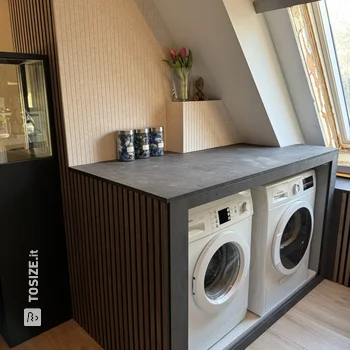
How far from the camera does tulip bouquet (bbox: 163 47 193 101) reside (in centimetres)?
226

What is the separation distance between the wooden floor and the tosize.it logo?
91 mm

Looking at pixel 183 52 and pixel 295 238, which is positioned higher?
pixel 183 52

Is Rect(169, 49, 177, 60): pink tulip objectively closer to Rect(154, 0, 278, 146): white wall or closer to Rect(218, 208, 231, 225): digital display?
Rect(154, 0, 278, 146): white wall

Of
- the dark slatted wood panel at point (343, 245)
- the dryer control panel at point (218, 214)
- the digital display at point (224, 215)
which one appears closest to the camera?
the dryer control panel at point (218, 214)

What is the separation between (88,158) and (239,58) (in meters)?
1.12

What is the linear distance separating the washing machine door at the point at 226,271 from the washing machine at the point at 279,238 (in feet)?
0.57

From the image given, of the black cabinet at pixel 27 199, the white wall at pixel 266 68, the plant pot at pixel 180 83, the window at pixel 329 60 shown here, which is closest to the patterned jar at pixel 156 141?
the plant pot at pixel 180 83

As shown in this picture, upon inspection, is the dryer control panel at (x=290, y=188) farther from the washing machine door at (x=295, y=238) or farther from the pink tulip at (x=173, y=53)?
the pink tulip at (x=173, y=53)

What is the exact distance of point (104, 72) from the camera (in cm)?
196

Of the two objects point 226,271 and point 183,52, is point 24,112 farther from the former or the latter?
point 226,271

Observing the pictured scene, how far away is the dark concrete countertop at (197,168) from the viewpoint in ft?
4.87

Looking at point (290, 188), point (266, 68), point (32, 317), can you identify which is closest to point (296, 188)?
point (290, 188)

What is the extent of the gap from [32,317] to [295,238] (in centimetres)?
178

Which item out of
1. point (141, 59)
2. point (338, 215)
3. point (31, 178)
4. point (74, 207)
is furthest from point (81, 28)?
point (338, 215)
